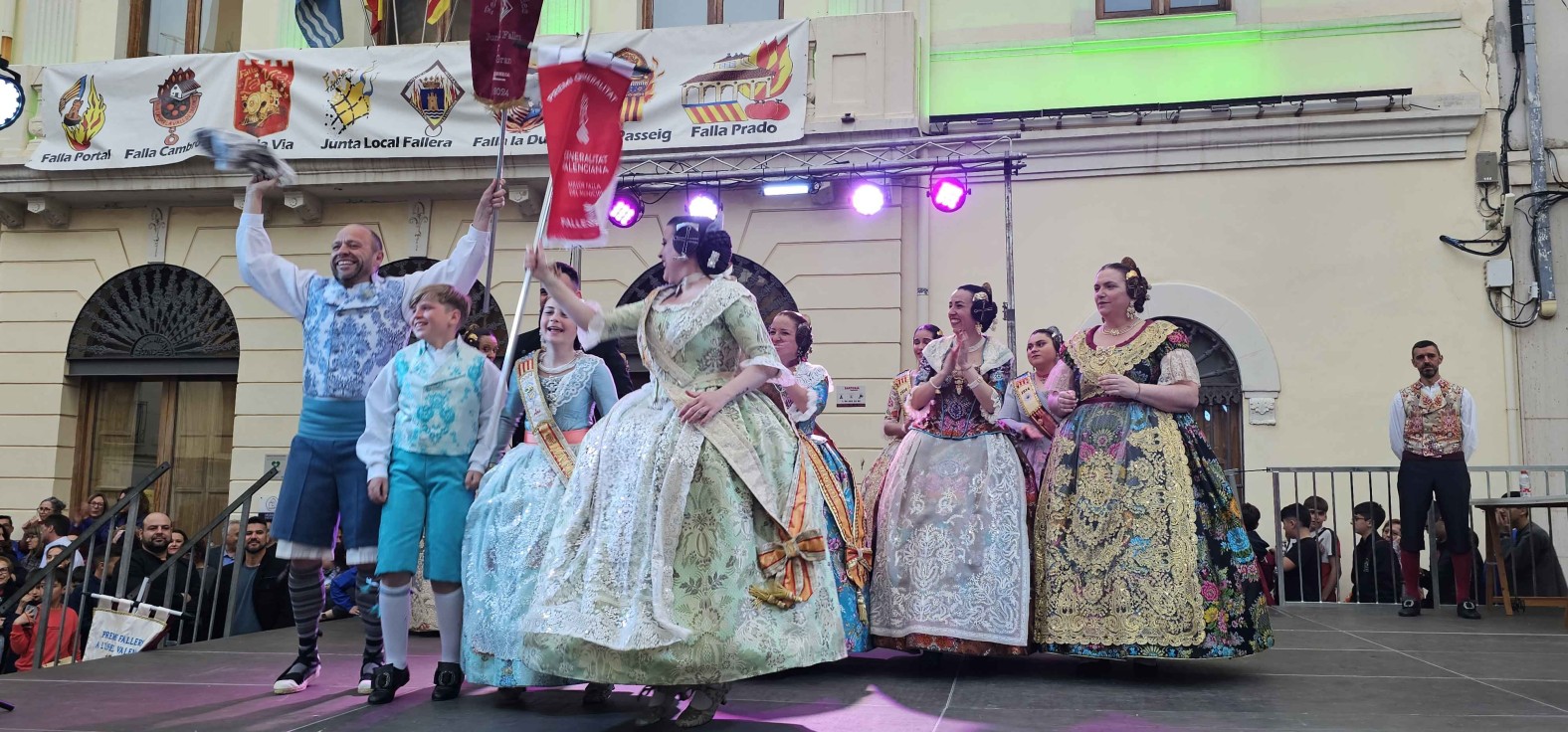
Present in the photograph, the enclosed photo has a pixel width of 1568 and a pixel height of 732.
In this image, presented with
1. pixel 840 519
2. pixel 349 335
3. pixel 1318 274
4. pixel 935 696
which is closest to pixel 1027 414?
pixel 840 519

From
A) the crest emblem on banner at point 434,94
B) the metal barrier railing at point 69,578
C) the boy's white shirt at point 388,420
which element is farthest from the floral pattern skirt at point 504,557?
the crest emblem on banner at point 434,94

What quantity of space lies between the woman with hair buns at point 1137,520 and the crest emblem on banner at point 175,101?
10132 millimetres

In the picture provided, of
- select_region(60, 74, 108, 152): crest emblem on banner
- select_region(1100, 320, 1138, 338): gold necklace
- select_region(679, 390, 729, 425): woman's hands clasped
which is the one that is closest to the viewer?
select_region(679, 390, 729, 425): woman's hands clasped

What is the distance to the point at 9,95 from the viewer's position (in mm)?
6914

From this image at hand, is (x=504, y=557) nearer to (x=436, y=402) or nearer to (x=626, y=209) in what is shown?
(x=436, y=402)

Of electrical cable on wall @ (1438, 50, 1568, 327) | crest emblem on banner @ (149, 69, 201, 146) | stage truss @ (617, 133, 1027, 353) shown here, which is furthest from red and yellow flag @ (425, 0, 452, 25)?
electrical cable on wall @ (1438, 50, 1568, 327)

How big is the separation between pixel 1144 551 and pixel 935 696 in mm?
986

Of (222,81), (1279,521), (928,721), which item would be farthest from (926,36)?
(928,721)

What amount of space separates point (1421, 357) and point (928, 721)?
532 cm

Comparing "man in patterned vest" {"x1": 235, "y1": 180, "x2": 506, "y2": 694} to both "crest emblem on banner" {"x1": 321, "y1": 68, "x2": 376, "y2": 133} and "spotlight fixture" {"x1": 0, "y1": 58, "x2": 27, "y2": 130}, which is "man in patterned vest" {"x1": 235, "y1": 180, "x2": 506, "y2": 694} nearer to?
"spotlight fixture" {"x1": 0, "y1": 58, "x2": 27, "y2": 130}

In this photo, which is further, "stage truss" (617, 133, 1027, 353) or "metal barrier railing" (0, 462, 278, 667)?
"stage truss" (617, 133, 1027, 353)

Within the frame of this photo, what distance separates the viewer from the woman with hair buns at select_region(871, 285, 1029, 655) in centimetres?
500

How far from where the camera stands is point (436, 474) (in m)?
4.48

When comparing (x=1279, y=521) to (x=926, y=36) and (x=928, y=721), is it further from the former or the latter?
(x=928, y=721)
